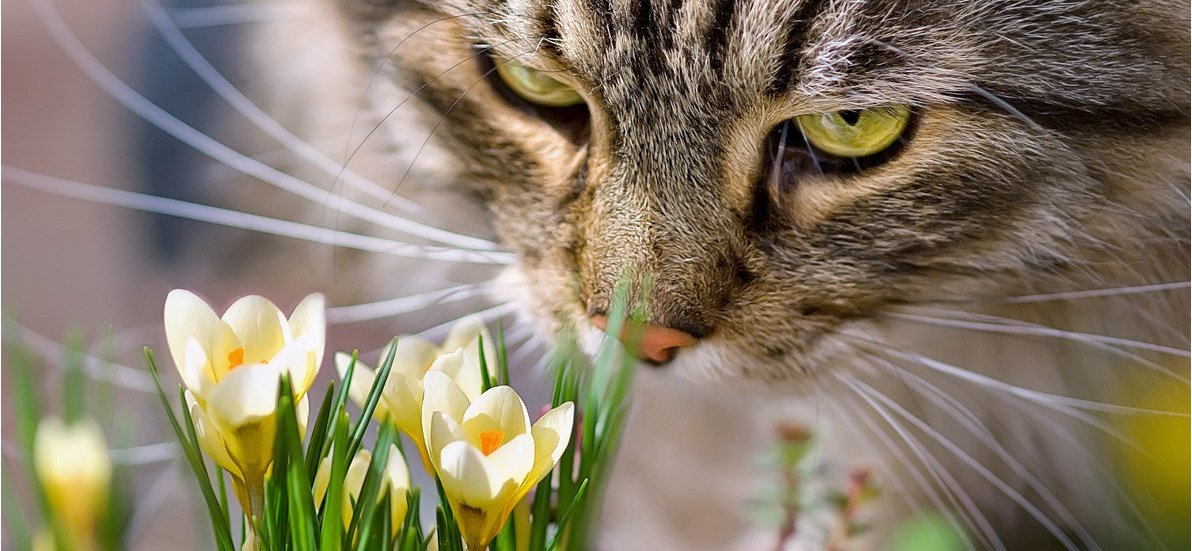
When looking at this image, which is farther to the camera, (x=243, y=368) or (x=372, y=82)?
(x=372, y=82)

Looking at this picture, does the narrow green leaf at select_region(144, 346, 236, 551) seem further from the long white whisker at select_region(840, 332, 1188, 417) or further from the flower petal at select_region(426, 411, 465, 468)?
the long white whisker at select_region(840, 332, 1188, 417)

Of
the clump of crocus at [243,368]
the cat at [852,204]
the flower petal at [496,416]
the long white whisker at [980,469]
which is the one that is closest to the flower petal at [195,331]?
the clump of crocus at [243,368]

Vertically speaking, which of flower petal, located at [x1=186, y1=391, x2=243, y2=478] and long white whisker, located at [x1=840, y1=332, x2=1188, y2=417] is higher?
flower petal, located at [x1=186, y1=391, x2=243, y2=478]

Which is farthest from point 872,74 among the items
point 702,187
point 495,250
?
point 495,250

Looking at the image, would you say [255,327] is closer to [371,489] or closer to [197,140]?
[371,489]

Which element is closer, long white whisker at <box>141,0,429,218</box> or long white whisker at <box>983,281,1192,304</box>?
long white whisker at <box>983,281,1192,304</box>

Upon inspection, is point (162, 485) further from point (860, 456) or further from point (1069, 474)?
point (1069, 474)

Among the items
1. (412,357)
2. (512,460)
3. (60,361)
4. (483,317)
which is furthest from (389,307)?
(512,460)

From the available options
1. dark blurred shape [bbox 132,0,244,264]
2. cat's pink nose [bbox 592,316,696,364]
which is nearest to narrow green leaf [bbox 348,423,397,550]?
cat's pink nose [bbox 592,316,696,364]
